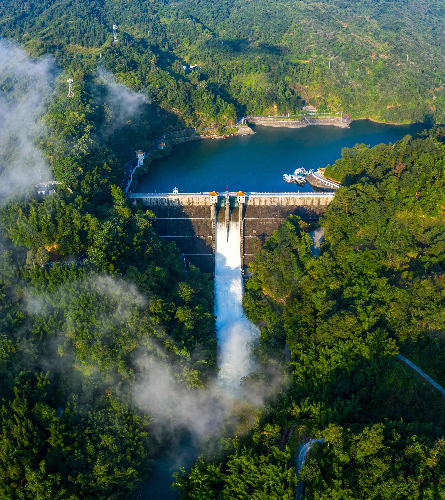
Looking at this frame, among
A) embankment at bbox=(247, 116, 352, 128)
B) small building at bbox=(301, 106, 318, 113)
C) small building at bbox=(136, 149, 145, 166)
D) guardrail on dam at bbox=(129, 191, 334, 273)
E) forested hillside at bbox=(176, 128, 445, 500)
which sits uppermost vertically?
small building at bbox=(301, 106, 318, 113)

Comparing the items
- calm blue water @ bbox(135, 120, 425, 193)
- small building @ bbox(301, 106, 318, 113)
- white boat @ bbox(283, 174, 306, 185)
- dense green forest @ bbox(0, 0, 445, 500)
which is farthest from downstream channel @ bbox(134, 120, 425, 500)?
small building @ bbox(301, 106, 318, 113)

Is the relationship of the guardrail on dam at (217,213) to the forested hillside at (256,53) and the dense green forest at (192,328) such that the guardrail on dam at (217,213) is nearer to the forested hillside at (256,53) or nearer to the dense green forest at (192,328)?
the dense green forest at (192,328)

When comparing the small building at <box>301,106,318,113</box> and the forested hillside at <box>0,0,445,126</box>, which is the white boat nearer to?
the forested hillside at <box>0,0,445,126</box>

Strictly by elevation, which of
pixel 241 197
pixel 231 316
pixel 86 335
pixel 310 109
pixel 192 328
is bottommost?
pixel 86 335

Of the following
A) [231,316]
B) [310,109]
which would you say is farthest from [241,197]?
[310,109]

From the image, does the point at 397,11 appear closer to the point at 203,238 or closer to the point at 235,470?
the point at 203,238

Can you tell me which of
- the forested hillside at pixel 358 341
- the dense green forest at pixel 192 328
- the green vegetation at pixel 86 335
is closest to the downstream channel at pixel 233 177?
the dense green forest at pixel 192 328

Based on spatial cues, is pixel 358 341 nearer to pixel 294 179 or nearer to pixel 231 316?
pixel 231 316
